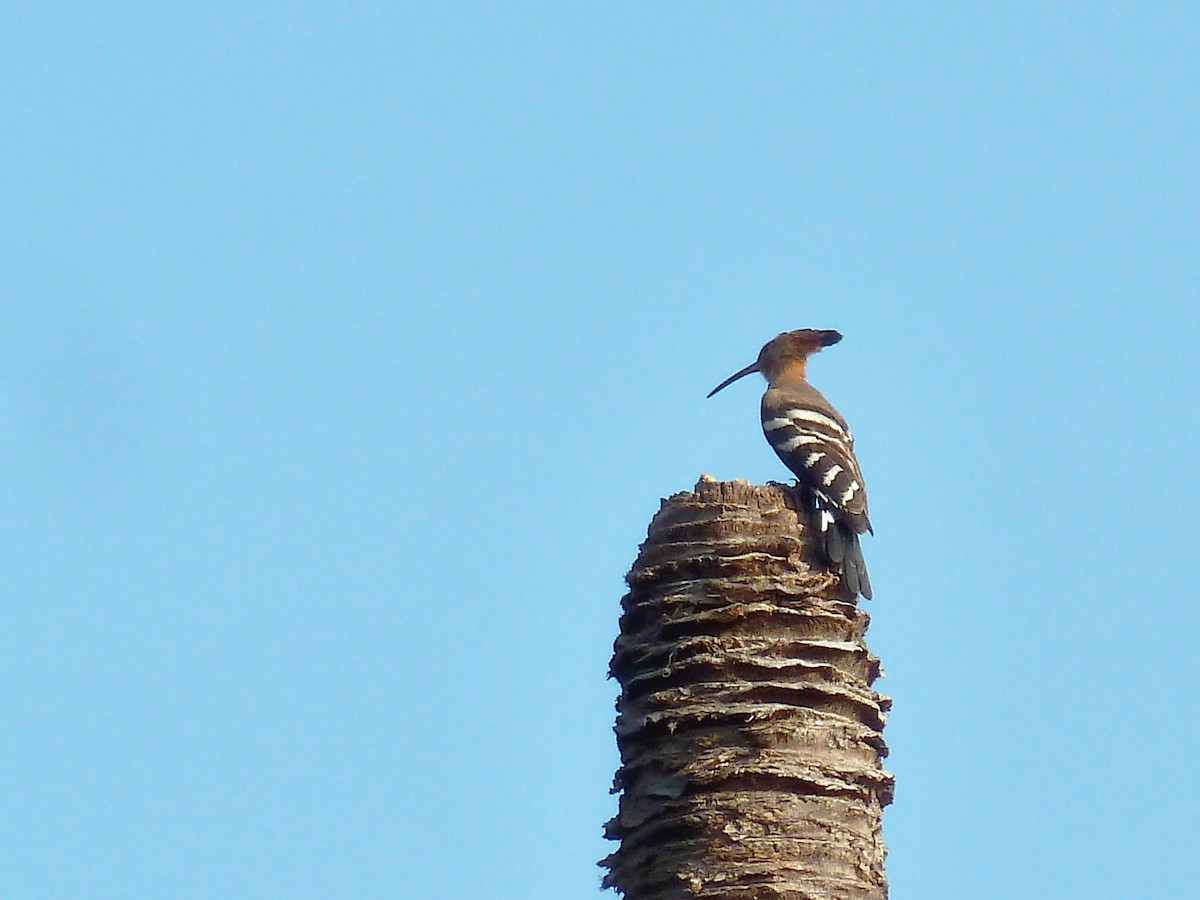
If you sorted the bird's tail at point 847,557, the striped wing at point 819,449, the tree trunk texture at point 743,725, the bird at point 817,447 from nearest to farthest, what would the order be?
the tree trunk texture at point 743,725 → the bird's tail at point 847,557 → the bird at point 817,447 → the striped wing at point 819,449

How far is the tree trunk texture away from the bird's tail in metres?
0.26

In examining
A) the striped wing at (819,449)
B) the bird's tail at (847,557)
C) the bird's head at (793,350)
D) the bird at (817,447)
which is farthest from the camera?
the bird's head at (793,350)

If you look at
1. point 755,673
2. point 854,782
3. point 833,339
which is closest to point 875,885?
point 854,782

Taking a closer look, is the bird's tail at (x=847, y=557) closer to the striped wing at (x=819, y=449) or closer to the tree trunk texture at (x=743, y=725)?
the striped wing at (x=819, y=449)

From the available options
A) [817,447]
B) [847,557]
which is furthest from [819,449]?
[847,557]

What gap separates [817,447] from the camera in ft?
25.5

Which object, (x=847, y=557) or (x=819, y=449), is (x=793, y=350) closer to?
(x=819, y=449)

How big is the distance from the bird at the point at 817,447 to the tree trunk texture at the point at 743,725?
0.35 metres

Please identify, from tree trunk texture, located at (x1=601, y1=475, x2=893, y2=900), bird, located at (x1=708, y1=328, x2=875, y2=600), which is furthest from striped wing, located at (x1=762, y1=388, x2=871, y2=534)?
tree trunk texture, located at (x1=601, y1=475, x2=893, y2=900)

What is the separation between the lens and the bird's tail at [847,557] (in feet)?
17.8

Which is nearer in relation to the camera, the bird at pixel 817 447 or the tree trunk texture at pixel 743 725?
the tree trunk texture at pixel 743 725

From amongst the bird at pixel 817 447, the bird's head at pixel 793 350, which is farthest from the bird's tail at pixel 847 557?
the bird's head at pixel 793 350

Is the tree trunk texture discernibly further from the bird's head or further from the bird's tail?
the bird's head

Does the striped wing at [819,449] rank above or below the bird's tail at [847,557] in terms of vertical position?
above
